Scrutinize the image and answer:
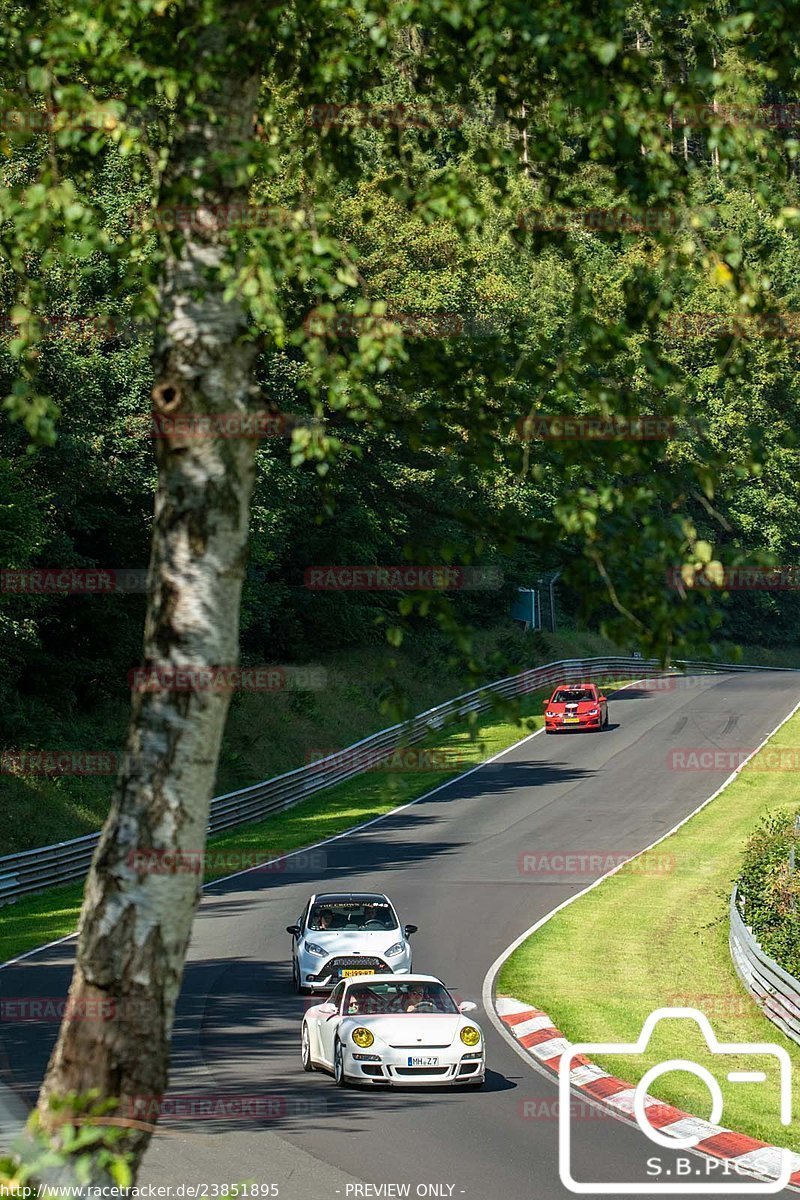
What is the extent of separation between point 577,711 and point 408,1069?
3623cm

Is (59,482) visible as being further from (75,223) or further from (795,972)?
(75,223)

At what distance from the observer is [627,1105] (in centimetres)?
1519

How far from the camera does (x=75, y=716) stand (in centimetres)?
4322

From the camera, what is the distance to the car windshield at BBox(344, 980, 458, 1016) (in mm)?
16438

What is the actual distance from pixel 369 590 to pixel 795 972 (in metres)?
39.2

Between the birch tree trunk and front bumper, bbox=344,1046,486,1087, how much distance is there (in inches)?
417

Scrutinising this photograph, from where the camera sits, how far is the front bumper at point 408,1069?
15688 mm

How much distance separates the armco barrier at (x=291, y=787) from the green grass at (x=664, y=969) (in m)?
4.48
